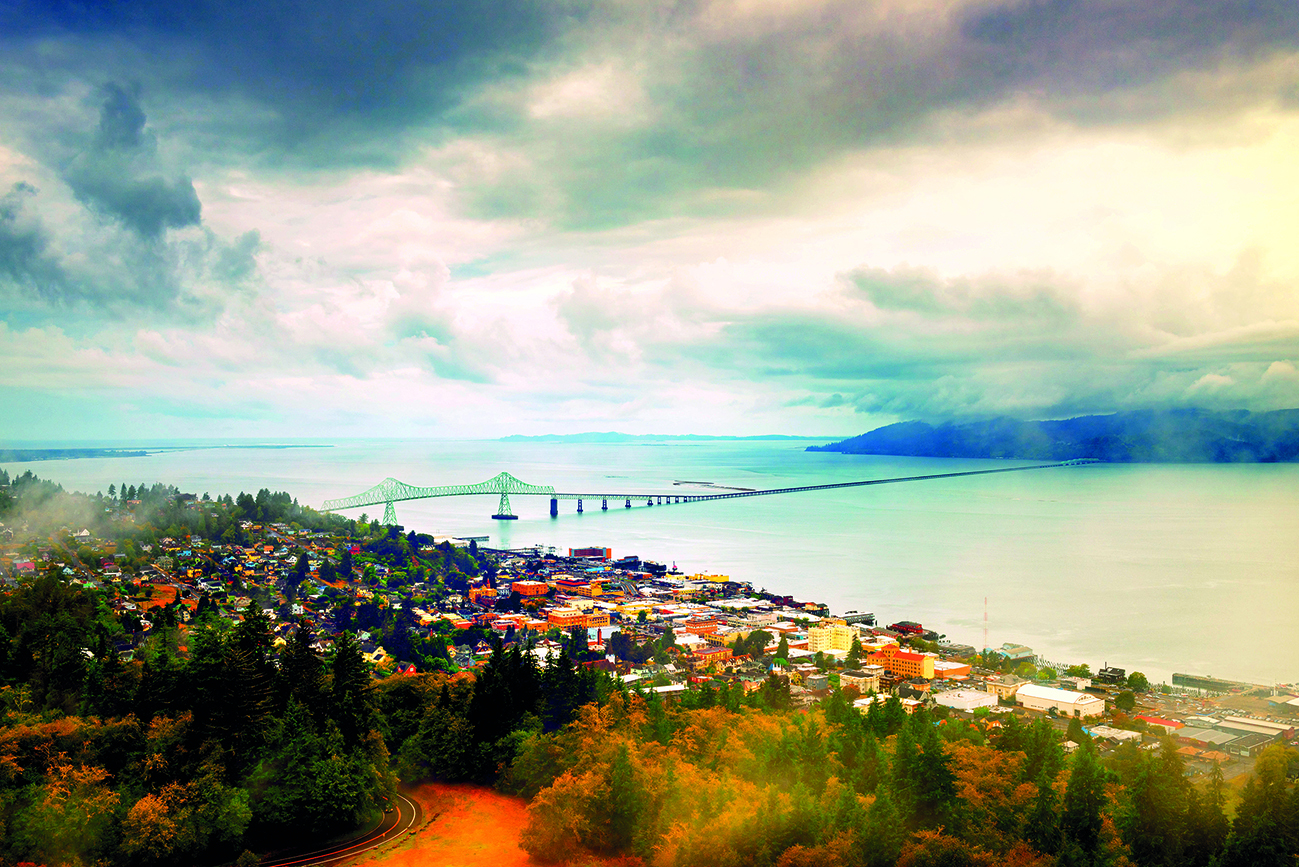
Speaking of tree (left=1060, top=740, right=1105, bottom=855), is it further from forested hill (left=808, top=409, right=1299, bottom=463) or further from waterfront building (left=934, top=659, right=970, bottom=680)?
forested hill (left=808, top=409, right=1299, bottom=463)

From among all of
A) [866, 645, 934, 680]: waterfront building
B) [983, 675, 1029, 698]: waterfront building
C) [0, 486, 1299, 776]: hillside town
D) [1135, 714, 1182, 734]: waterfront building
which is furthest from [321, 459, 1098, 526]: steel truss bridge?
[1135, 714, 1182, 734]: waterfront building

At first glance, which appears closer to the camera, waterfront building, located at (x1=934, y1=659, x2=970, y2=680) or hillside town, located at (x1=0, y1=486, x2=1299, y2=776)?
hillside town, located at (x1=0, y1=486, x2=1299, y2=776)

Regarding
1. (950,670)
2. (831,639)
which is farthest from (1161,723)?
(831,639)

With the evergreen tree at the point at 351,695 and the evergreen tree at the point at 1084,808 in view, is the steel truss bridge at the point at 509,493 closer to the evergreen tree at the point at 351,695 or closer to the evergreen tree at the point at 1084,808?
the evergreen tree at the point at 351,695

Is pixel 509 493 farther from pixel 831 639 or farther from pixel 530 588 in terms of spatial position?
pixel 831 639

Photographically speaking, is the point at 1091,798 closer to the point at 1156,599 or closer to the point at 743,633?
the point at 743,633

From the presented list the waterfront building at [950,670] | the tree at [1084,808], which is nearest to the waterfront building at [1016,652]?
the waterfront building at [950,670]
